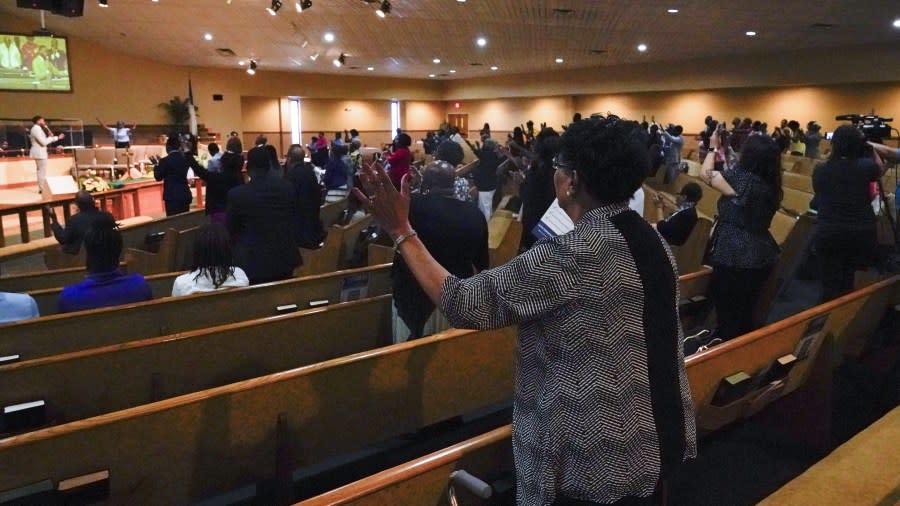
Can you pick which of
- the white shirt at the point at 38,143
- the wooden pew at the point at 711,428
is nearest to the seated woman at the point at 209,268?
the wooden pew at the point at 711,428

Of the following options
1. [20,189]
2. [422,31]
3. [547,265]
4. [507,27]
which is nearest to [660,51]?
[507,27]

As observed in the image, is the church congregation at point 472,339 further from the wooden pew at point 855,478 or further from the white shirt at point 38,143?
the white shirt at point 38,143

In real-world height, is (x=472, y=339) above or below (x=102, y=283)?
below

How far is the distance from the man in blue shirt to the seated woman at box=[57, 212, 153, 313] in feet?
0.40

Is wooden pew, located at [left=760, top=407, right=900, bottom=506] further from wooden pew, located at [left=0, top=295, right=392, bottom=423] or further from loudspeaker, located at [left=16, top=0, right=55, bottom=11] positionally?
loudspeaker, located at [left=16, top=0, right=55, bottom=11]

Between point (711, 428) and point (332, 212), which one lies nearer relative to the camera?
point (711, 428)

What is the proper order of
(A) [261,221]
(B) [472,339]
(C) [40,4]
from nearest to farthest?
(B) [472,339], (A) [261,221], (C) [40,4]

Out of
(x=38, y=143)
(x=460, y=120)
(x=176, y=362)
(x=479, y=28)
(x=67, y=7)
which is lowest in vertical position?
(x=176, y=362)

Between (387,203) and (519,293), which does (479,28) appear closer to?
(387,203)

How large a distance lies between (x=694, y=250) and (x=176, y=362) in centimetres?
393

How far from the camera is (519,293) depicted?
48.0 inches

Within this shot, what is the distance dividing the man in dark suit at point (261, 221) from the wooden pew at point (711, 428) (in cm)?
248

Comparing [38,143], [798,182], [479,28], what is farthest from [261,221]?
[479,28]

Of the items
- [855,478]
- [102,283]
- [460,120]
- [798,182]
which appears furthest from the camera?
[460,120]
